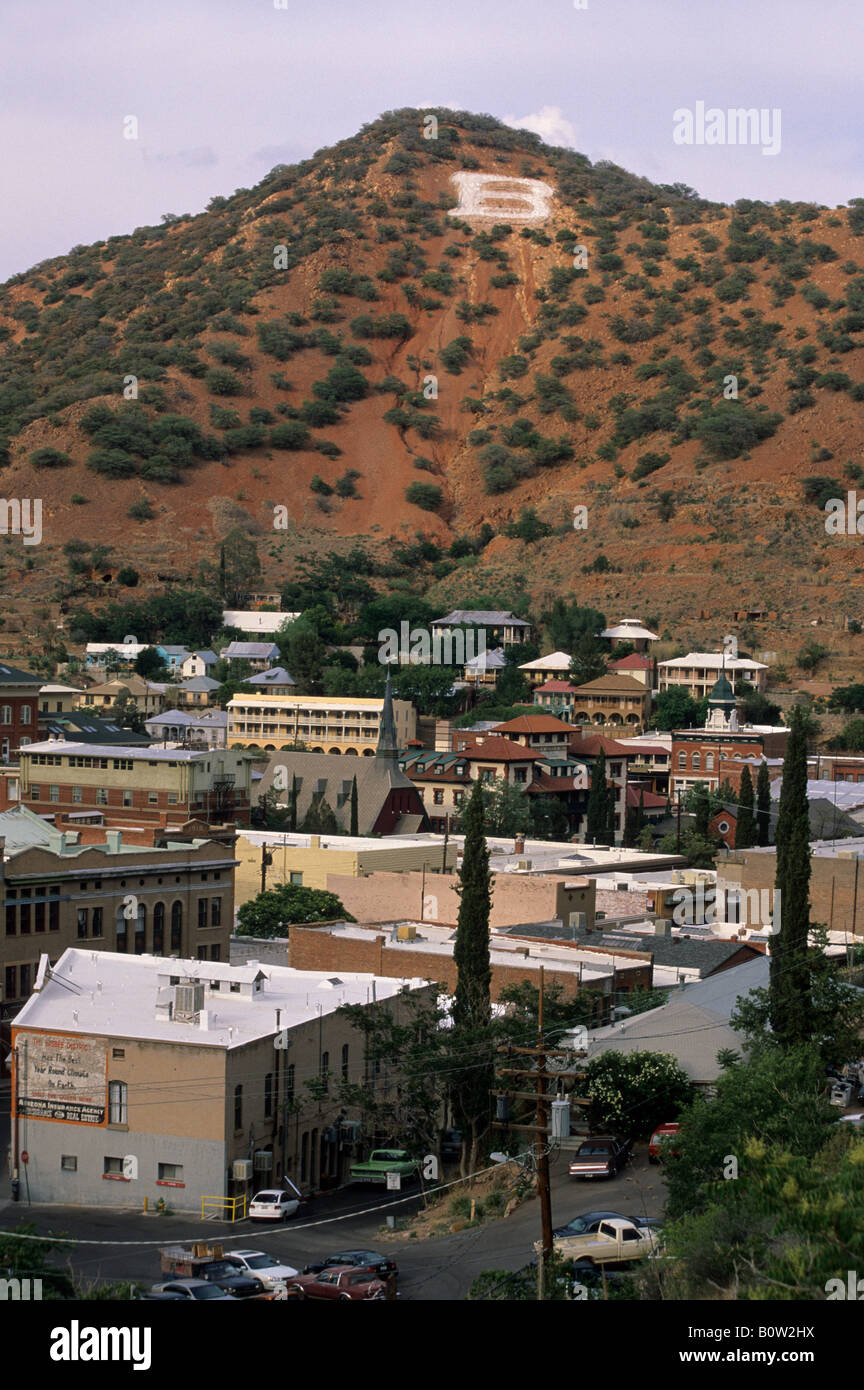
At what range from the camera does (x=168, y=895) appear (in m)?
47.0

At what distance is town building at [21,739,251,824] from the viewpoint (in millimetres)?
71250

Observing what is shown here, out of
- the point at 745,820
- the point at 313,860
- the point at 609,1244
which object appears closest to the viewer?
the point at 609,1244

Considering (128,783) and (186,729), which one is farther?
(186,729)

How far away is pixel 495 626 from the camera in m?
126

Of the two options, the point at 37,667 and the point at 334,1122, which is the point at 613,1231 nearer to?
the point at 334,1122

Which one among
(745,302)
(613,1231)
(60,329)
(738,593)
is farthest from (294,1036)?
(60,329)

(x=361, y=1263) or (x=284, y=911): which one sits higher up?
(x=284, y=911)

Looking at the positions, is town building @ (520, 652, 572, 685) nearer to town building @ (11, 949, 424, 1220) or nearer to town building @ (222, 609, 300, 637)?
town building @ (222, 609, 300, 637)

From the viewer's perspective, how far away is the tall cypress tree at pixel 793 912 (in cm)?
3534

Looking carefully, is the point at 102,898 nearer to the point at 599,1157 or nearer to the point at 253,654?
the point at 599,1157

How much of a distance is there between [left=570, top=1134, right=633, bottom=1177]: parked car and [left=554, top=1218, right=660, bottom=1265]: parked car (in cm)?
510

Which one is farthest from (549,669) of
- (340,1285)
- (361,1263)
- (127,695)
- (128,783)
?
(340,1285)

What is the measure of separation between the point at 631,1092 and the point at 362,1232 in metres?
6.12

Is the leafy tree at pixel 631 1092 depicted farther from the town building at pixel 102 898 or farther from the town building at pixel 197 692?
the town building at pixel 197 692
